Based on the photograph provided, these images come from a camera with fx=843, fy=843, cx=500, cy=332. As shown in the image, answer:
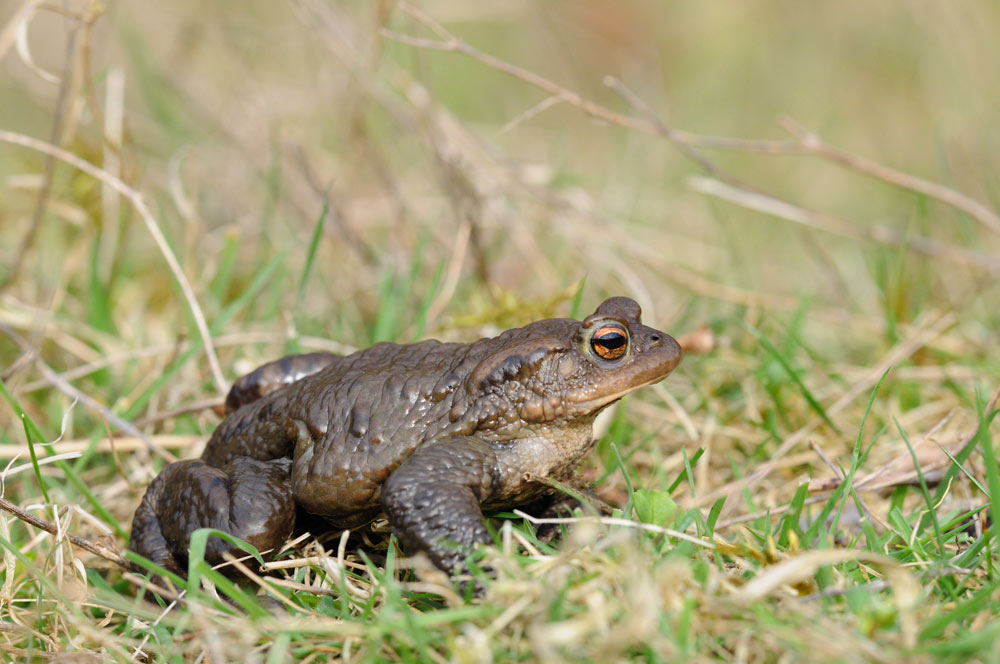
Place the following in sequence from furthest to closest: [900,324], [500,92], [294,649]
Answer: [500,92] → [900,324] → [294,649]

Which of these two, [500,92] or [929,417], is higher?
[500,92]

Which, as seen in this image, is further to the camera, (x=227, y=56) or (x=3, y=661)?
(x=227, y=56)

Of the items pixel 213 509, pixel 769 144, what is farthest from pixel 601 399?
pixel 769 144

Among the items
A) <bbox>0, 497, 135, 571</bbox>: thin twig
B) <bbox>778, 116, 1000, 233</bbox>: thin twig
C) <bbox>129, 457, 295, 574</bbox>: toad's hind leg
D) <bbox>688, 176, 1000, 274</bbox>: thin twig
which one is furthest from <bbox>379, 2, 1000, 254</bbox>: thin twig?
<bbox>0, 497, 135, 571</bbox>: thin twig

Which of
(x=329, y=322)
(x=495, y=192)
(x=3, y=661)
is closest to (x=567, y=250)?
(x=495, y=192)

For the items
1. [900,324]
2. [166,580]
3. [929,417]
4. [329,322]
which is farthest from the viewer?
[329,322]

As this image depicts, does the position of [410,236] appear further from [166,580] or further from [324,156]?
[166,580]

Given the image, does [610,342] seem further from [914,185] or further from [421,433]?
[914,185]
